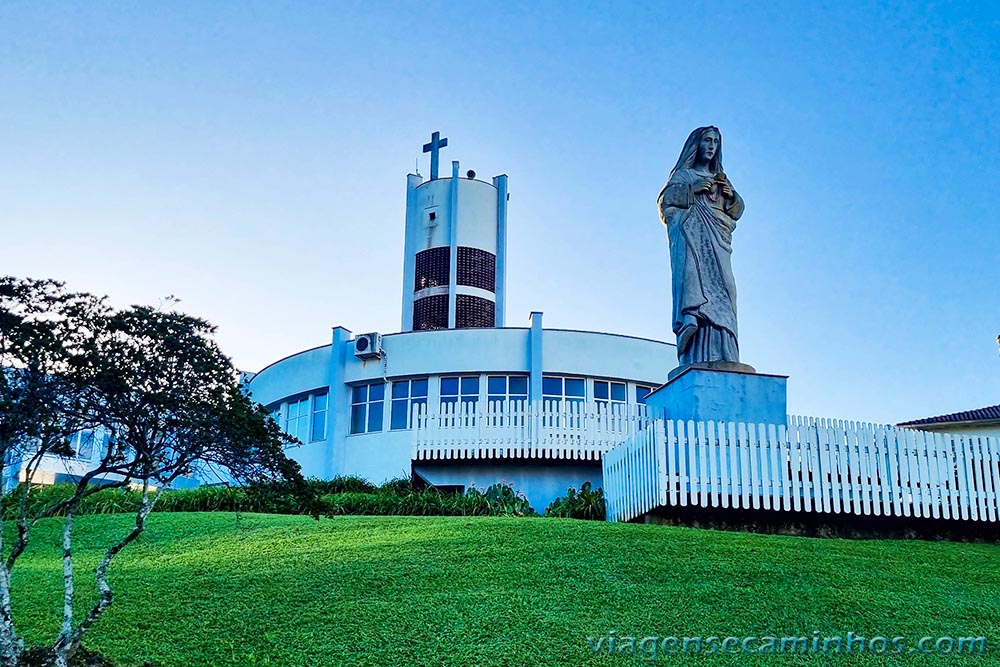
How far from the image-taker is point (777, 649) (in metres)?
8.73

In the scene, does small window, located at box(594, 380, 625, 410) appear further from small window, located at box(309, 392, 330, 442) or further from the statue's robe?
the statue's robe

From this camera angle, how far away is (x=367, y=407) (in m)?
25.9

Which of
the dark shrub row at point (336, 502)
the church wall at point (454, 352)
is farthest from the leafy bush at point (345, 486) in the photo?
the church wall at point (454, 352)

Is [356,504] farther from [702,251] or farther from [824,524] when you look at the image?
[824,524]

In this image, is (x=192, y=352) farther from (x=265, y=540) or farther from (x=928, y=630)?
(x=928, y=630)

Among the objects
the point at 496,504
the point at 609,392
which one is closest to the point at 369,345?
the point at 609,392

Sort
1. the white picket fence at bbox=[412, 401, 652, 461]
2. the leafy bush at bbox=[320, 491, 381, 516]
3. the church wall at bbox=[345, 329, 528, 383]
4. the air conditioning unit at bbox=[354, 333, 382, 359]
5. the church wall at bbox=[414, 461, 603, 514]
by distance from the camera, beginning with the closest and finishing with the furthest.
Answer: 1. the leafy bush at bbox=[320, 491, 381, 516]
2. the white picket fence at bbox=[412, 401, 652, 461]
3. the church wall at bbox=[414, 461, 603, 514]
4. the church wall at bbox=[345, 329, 528, 383]
5. the air conditioning unit at bbox=[354, 333, 382, 359]

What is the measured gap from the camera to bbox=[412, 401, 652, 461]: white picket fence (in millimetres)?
22219

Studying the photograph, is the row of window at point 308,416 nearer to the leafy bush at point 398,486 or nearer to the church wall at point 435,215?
the leafy bush at point 398,486

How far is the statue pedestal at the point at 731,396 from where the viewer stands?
1495 centimetres

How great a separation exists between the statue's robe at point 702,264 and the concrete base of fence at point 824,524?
2599 millimetres

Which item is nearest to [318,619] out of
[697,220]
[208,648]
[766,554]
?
[208,648]

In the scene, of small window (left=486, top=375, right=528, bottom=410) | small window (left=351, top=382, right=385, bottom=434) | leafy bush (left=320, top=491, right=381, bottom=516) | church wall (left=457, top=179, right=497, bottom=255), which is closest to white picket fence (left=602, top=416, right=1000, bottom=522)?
leafy bush (left=320, top=491, right=381, bottom=516)

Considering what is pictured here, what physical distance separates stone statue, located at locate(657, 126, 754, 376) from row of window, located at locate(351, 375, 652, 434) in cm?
930
